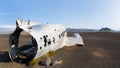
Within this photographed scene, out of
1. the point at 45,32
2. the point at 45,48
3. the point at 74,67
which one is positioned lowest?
the point at 74,67

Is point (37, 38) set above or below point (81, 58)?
above

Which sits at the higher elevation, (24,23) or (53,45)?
(24,23)

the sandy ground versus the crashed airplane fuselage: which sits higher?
the crashed airplane fuselage

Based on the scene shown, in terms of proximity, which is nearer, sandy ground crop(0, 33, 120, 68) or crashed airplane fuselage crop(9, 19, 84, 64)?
crashed airplane fuselage crop(9, 19, 84, 64)

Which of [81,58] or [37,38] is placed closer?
[37,38]

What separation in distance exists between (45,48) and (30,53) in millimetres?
3118

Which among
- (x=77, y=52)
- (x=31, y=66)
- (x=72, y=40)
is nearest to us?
(x=31, y=66)

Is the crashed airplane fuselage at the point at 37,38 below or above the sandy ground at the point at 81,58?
above

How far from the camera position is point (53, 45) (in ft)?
83.8

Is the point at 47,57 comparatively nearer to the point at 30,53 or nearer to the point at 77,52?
the point at 30,53

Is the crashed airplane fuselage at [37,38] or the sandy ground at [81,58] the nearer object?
the crashed airplane fuselage at [37,38]

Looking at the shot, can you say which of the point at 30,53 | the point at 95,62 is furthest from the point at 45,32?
the point at 95,62

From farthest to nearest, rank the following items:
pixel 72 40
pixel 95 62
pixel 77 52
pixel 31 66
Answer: pixel 72 40 → pixel 77 52 → pixel 95 62 → pixel 31 66

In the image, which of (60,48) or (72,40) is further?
(72,40)
